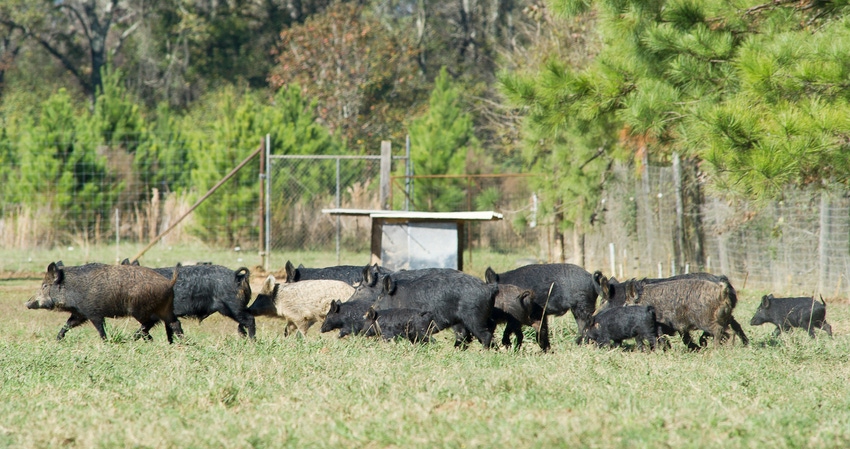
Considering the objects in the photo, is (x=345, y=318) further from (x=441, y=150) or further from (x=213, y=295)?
(x=441, y=150)

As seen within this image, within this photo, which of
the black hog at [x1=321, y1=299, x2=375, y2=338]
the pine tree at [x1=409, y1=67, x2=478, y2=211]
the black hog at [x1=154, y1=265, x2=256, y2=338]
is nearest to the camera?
the black hog at [x1=321, y1=299, x2=375, y2=338]

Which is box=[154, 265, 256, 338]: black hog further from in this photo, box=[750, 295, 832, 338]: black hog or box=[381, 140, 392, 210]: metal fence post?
box=[381, 140, 392, 210]: metal fence post

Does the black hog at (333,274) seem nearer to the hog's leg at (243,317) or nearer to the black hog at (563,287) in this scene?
the hog's leg at (243,317)

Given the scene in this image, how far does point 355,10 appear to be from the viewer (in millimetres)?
31266

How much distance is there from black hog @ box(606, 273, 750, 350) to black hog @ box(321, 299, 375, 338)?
228 centimetres

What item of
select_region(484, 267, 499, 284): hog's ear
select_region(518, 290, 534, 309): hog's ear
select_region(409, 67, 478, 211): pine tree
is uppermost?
select_region(409, 67, 478, 211): pine tree

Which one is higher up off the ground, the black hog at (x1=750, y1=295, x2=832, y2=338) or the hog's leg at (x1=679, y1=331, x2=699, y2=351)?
the black hog at (x1=750, y1=295, x2=832, y2=338)

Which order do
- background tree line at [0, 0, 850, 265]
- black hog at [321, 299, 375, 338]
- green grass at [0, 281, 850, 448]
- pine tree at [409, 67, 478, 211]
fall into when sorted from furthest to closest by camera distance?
pine tree at [409, 67, 478, 211]
black hog at [321, 299, 375, 338]
background tree line at [0, 0, 850, 265]
green grass at [0, 281, 850, 448]

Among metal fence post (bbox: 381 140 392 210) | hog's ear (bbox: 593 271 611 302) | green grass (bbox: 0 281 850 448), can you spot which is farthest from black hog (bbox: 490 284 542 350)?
metal fence post (bbox: 381 140 392 210)

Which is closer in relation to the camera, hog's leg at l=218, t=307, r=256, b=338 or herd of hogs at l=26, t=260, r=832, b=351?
→ herd of hogs at l=26, t=260, r=832, b=351

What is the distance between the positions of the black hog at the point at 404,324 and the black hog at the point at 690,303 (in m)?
Answer: 1.82

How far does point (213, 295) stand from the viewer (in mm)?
9250

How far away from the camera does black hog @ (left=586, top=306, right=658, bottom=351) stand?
26.5 feet

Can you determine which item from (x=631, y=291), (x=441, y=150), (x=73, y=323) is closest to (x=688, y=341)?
(x=631, y=291)
